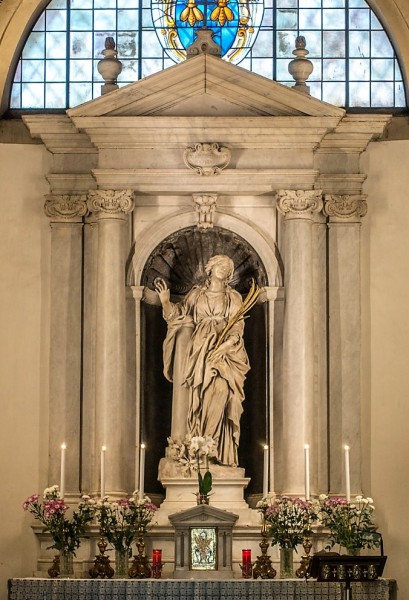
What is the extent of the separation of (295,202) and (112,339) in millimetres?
2322

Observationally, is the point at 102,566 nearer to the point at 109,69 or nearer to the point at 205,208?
the point at 205,208

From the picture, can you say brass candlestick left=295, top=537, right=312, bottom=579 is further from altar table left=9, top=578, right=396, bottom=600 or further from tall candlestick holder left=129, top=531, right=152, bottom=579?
tall candlestick holder left=129, top=531, right=152, bottom=579

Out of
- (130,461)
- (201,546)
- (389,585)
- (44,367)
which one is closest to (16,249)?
(44,367)

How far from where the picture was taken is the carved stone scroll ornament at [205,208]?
1906 centimetres

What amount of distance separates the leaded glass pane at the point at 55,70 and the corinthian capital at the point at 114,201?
2025 millimetres

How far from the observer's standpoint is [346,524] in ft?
57.6

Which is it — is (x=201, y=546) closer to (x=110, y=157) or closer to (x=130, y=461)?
(x=130, y=461)

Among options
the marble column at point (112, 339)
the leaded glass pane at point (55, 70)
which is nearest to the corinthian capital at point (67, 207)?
the marble column at point (112, 339)

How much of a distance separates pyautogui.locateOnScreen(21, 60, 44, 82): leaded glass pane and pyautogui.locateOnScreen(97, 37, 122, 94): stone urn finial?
1.26m

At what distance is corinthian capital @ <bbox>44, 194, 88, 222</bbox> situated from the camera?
19312 mm

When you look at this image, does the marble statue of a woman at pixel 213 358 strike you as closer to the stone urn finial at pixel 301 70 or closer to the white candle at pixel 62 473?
the white candle at pixel 62 473

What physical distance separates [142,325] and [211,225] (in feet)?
4.10

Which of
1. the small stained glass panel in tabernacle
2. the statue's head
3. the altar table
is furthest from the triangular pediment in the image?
the altar table

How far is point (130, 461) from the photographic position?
1891cm
